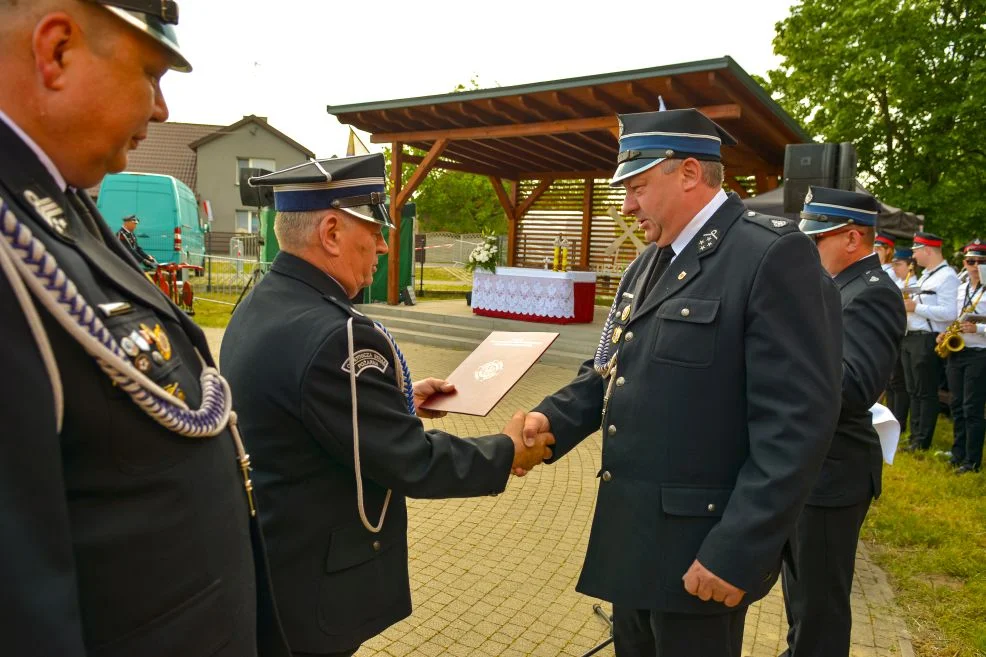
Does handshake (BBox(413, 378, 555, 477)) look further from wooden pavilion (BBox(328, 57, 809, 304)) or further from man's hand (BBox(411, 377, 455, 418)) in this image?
wooden pavilion (BBox(328, 57, 809, 304))

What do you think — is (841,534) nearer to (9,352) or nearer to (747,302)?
(747,302)

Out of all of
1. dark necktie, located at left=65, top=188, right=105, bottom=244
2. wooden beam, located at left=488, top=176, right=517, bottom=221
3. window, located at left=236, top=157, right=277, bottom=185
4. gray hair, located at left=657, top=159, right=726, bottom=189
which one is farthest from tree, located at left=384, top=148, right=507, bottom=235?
dark necktie, located at left=65, top=188, right=105, bottom=244

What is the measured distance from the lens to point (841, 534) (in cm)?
262

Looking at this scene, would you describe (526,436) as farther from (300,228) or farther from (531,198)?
(531,198)

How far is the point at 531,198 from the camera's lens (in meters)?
18.3

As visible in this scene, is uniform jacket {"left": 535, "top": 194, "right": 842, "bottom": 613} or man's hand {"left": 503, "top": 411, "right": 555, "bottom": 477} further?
man's hand {"left": 503, "top": 411, "right": 555, "bottom": 477}

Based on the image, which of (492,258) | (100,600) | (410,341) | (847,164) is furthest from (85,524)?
(492,258)

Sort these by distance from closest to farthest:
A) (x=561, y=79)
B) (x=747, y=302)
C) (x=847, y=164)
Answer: (x=747, y=302) < (x=847, y=164) < (x=561, y=79)

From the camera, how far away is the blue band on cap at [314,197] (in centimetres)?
191

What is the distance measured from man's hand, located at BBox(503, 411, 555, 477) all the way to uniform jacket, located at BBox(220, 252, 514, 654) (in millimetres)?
427

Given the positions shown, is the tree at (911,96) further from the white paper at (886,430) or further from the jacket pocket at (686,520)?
the jacket pocket at (686,520)

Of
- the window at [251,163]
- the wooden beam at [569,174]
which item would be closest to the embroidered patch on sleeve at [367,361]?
the wooden beam at [569,174]

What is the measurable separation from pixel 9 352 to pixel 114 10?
1.80 feet

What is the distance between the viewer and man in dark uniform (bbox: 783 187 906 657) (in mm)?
2568
